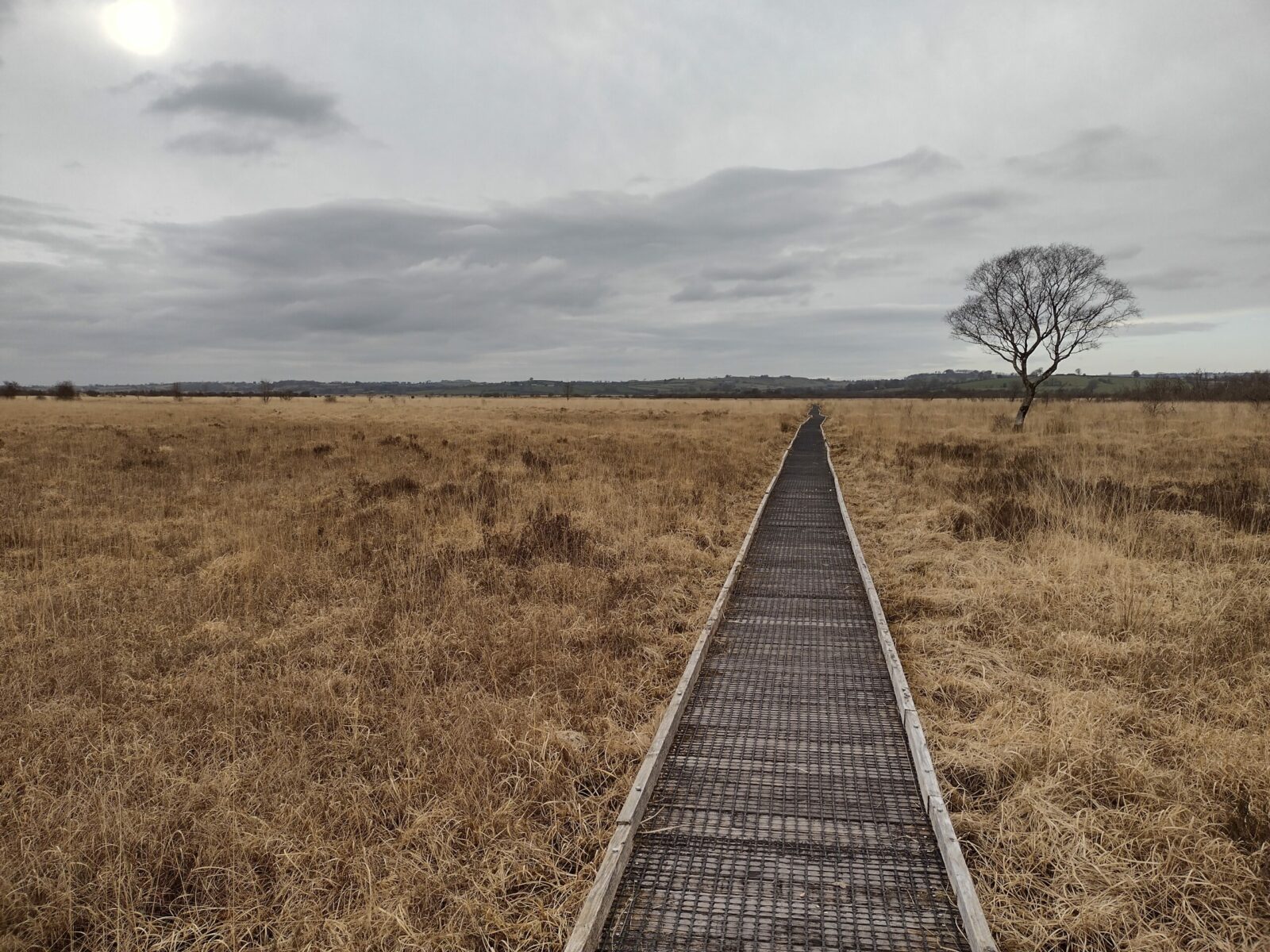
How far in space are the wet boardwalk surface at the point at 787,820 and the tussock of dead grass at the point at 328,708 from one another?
39 centimetres

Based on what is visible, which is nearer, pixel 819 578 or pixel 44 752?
pixel 44 752

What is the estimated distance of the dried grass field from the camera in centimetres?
316

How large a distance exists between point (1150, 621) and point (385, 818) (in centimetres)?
711

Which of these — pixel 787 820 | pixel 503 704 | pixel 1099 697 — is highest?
pixel 1099 697

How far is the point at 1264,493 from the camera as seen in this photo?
12445 mm

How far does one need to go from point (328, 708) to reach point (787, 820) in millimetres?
3537

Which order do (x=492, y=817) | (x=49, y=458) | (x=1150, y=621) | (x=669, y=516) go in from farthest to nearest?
(x=49, y=458) → (x=669, y=516) → (x=1150, y=621) → (x=492, y=817)

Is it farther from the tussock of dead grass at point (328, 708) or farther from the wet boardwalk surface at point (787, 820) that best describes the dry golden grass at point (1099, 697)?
the tussock of dead grass at point (328, 708)

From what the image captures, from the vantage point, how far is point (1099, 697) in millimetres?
4832

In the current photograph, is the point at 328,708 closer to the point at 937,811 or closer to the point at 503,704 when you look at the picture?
the point at 503,704

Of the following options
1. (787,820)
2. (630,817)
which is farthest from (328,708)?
(787,820)

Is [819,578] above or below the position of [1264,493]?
below

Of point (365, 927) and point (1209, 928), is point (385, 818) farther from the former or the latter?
point (1209, 928)

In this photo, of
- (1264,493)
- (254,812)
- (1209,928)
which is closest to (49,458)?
(254,812)
